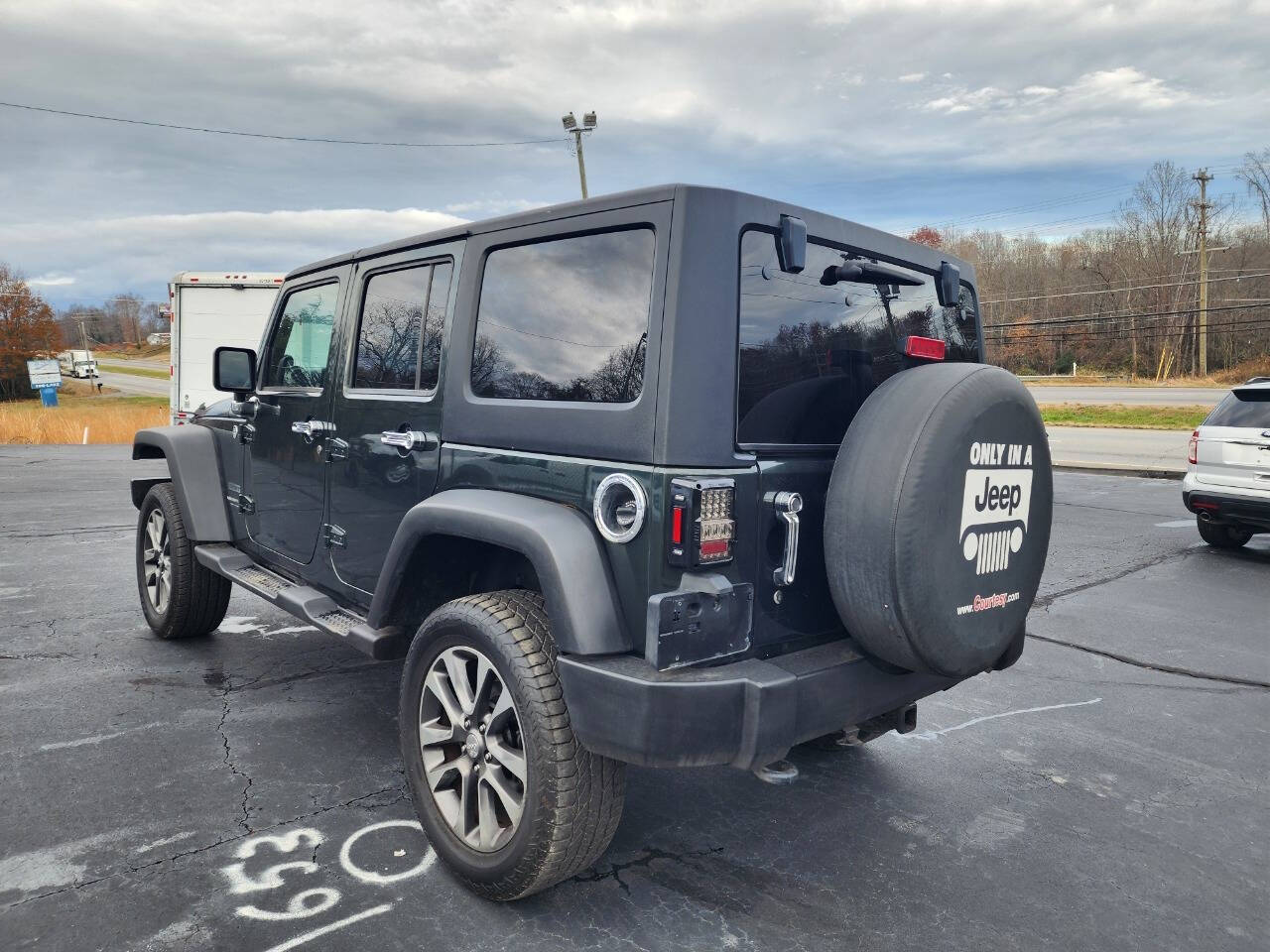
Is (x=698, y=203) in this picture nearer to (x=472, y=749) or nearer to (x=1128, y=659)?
(x=472, y=749)

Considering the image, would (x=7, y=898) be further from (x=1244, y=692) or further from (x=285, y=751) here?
(x=1244, y=692)

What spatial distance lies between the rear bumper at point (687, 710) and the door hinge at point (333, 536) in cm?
159

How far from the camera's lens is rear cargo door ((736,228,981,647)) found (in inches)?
93.2

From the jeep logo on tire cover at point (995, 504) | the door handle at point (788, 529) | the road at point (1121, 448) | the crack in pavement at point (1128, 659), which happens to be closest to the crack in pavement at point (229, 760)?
the door handle at point (788, 529)

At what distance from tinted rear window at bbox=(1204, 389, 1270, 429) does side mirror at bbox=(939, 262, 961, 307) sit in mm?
5794

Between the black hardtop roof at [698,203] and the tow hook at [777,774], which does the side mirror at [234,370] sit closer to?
the black hardtop roof at [698,203]

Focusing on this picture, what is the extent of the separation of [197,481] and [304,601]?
1446mm

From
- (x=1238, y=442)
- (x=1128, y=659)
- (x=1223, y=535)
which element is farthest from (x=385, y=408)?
(x=1223, y=535)

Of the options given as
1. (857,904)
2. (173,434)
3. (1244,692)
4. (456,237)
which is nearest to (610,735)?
(857,904)

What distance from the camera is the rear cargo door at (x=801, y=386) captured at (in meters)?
2.37

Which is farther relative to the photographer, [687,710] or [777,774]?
[777,774]

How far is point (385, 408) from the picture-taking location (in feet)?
10.6

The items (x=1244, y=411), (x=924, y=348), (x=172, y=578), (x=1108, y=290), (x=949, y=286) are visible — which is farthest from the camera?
(x=1108, y=290)

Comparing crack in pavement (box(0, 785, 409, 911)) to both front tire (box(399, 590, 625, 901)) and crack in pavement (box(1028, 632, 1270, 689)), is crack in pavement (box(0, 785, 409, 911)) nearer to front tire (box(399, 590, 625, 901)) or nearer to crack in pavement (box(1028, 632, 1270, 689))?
front tire (box(399, 590, 625, 901))
